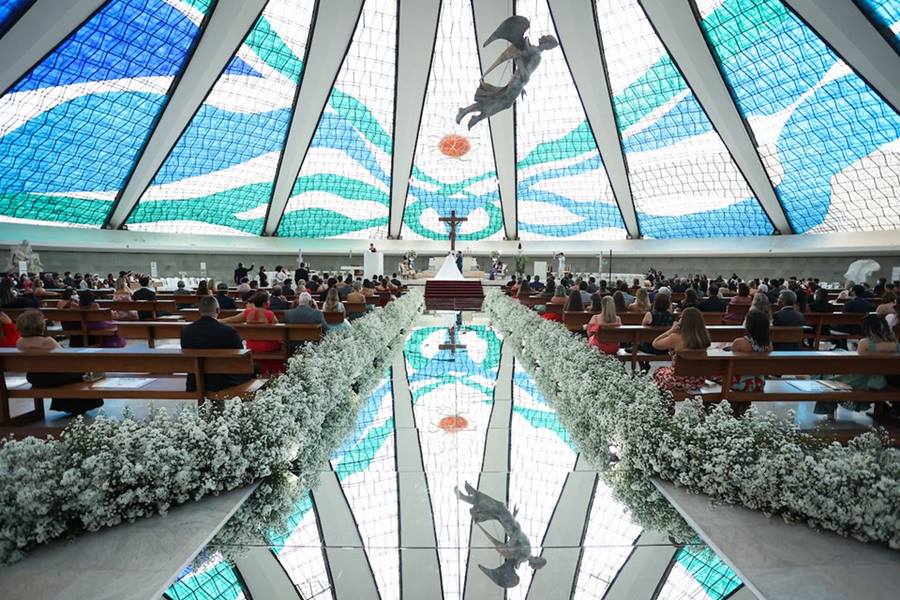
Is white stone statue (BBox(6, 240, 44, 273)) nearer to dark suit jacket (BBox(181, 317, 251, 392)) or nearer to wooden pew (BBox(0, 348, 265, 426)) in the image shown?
wooden pew (BBox(0, 348, 265, 426))

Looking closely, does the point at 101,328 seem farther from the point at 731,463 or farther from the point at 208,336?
the point at 731,463

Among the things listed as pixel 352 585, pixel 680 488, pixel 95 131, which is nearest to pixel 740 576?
pixel 680 488

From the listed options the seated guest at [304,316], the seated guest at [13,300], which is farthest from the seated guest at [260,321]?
the seated guest at [13,300]

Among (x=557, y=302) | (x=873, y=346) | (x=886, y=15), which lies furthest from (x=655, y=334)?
(x=886, y=15)

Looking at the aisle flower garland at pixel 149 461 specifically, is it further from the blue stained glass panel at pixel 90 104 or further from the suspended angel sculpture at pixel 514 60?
the blue stained glass panel at pixel 90 104

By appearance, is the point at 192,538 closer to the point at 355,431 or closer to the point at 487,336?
the point at 355,431

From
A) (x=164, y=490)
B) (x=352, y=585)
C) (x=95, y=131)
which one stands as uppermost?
(x=95, y=131)

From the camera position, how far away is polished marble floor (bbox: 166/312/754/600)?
319 cm

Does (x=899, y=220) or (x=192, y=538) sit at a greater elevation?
(x=899, y=220)

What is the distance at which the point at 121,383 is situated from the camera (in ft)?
19.1

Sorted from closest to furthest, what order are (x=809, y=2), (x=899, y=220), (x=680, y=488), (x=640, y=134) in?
(x=680, y=488) < (x=809, y=2) < (x=899, y=220) < (x=640, y=134)

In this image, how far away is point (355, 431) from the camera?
5.90 metres

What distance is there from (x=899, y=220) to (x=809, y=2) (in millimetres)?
12221

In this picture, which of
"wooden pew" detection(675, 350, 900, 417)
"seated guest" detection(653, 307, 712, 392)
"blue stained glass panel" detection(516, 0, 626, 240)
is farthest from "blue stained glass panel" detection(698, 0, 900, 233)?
"seated guest" detection(653, 307, 712, 392)
